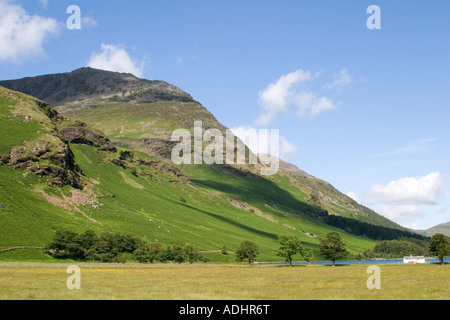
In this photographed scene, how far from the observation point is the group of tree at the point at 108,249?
14350cm

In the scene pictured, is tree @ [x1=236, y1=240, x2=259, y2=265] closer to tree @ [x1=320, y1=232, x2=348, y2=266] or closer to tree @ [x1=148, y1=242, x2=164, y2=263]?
tree @ [x1=320, y1=232, x2=348, y2=266]

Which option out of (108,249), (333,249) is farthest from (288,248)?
(108,249)

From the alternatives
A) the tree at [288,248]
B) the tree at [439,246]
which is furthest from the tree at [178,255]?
the tree at [439,246]

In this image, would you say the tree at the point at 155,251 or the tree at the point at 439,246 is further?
the tree at the point at 155,251

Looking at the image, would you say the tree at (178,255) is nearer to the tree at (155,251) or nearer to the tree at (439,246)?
the tree at (155,251)

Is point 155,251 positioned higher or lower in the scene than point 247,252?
lower

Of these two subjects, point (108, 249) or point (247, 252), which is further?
point (247, 252)

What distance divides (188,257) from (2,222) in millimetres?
74573

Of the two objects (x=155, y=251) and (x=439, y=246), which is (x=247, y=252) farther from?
(x=439, y=246)

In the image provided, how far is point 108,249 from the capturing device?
153 metres

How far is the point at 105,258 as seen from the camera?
144375 millimetres

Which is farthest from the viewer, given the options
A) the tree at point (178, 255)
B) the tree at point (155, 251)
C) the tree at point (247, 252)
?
the tree at point (155, 251)
